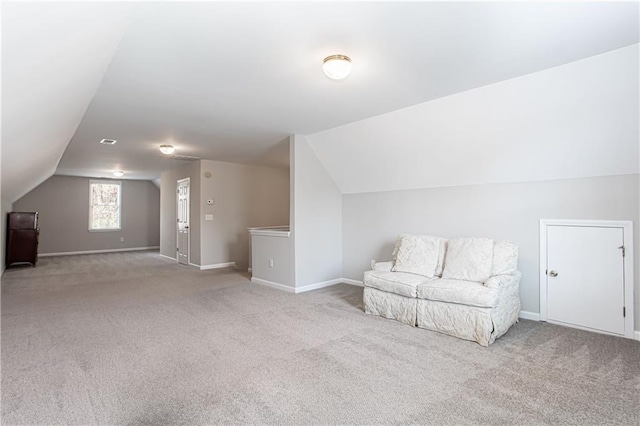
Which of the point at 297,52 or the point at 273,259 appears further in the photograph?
the point at 273,259

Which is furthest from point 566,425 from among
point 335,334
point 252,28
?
point 252,28

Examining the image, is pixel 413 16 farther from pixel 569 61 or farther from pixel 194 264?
pixel 194 264

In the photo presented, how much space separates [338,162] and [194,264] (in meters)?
4.42

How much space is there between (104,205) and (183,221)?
14.3 feet

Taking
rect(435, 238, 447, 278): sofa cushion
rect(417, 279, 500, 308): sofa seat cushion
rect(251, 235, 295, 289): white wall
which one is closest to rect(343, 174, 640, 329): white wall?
rect(435, 238, 447, 278): sofa cushion

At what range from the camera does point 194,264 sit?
7.76 m

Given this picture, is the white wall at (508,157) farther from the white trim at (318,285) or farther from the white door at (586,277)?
the white trim at (318,285)

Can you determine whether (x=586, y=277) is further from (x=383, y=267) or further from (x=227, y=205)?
(x=227, y=205)

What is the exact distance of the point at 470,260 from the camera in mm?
3729

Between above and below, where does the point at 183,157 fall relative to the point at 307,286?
above

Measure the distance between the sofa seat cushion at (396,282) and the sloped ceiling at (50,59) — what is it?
333 centimetres

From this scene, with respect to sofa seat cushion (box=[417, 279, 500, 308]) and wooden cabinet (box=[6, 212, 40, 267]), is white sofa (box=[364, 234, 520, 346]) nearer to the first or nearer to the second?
sofa seat cushion (box=[417, 279, 500, 308])

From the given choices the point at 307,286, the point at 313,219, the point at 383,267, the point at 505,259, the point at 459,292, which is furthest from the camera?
the point at 313,219

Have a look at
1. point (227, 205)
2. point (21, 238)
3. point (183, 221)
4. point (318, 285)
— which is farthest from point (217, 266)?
point (21, 238)
